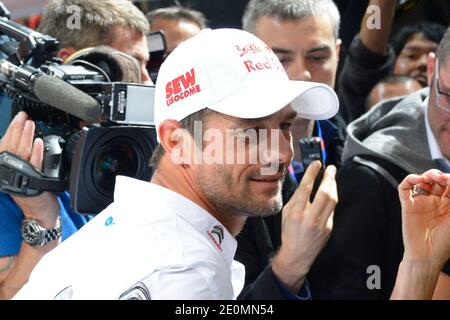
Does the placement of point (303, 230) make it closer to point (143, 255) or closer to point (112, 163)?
point (112, 163)

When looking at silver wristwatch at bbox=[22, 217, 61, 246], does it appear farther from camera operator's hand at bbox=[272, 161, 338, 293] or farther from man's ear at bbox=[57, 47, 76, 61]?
man's ear at bbox=[57, 47, 76, 61]

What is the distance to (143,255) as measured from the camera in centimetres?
158

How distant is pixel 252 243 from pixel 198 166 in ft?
2.45

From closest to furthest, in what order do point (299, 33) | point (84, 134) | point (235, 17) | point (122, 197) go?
point (122, 197) → point (84, 134) → point (299, 33) → point (235, 17)

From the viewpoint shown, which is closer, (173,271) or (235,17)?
(173,271)

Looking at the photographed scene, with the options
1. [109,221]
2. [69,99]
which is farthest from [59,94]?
[109,221]

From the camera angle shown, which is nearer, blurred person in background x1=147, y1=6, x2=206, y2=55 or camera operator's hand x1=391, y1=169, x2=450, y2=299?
camera operator's hand x1=391, y1=169, x2=450, y2=299

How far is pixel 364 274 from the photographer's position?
2.33 meters

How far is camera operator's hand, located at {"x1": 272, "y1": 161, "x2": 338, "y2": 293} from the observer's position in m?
2.21

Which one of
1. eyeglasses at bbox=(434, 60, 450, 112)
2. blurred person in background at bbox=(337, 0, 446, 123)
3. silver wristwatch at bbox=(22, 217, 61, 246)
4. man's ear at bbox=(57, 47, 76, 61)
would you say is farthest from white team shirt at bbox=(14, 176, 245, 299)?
blurred person in background at bbox=(337, 0, 446, 123)

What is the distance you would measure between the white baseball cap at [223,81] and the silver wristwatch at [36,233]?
0.64 metres
